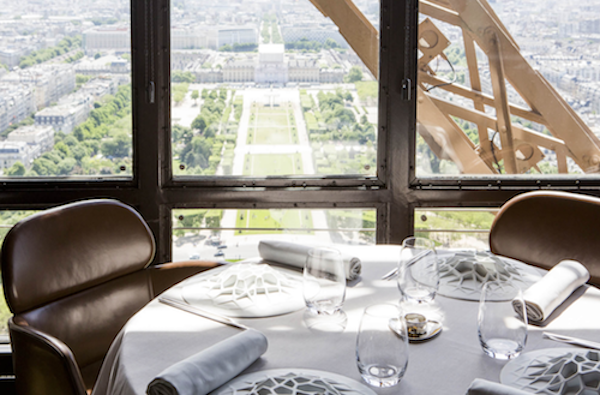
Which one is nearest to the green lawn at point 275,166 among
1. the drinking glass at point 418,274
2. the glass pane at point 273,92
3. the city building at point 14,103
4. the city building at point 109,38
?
the glass pane at point 273,92

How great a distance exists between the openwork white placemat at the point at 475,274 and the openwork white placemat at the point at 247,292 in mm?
428

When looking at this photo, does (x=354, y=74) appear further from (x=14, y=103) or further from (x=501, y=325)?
(x=501, y=325)

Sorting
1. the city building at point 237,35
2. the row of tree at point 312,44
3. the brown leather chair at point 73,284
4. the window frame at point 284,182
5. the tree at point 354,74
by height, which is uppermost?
the city building at point 237,35

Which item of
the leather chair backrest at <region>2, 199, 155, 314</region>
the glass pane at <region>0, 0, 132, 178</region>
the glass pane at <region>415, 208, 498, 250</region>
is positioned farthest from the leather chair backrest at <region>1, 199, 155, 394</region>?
the glass pane at <region>415, 208, 498, 250</region>

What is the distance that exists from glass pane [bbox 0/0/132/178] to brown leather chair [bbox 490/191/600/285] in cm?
179

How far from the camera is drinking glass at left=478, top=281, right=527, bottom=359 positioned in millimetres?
1167

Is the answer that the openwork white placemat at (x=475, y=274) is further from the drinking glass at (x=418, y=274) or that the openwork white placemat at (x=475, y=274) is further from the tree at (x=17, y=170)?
the tree at (x=17, y=170)

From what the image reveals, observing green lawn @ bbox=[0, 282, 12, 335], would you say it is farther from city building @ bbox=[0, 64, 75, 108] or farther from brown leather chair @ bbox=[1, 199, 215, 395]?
brown leather chair @ bbox=[1, 199, 215, 395]

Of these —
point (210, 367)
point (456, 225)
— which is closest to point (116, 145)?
point (456, 225)

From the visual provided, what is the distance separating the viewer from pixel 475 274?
168 centimetres

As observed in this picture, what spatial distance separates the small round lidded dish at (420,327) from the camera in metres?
1.33

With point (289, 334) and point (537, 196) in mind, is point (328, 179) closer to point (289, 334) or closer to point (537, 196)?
point (537, 196)

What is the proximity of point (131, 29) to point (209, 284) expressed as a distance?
164cm

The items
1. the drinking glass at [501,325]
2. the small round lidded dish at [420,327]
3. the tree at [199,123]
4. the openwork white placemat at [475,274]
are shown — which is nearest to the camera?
the drinking glass at [501,325]
